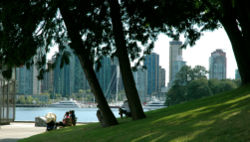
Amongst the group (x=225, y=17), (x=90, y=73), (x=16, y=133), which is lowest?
(x=16, y=133)

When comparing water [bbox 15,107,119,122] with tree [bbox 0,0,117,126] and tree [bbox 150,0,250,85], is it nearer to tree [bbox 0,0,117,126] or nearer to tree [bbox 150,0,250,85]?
tree [bbox 150,0,250,85]

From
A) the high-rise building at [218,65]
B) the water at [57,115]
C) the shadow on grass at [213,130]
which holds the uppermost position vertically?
the high-rise building at [218,65]

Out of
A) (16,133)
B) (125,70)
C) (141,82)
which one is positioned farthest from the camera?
(141,82)

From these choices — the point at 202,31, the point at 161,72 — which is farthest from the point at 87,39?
the point at 161,72

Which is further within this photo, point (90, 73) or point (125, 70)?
point (125, 70)

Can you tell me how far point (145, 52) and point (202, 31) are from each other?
9.47ft

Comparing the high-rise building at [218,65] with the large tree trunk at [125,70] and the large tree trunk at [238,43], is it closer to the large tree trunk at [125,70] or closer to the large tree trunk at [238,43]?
the large tree trunk at [238,43]

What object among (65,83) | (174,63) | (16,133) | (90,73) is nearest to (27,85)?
(65,83)

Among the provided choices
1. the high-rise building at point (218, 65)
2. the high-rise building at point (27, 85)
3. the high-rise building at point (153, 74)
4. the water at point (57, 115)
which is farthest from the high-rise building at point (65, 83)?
the high-rise building at point (218, 65)

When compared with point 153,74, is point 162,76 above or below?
below

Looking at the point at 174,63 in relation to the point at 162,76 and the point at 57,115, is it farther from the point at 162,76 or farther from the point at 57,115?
the point at 57,115

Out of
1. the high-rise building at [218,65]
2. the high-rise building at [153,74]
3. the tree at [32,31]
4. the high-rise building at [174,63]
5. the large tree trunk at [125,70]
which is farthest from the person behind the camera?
the high-rise building at [174,63]

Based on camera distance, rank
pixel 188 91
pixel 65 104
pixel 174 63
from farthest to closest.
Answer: pixel 174 63 < pixel 65 104 < pixel 188 91

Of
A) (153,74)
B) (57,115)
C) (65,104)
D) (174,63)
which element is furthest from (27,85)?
(174,63)
